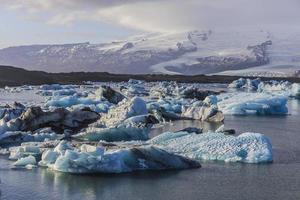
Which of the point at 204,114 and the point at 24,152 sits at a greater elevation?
the point at 204,114

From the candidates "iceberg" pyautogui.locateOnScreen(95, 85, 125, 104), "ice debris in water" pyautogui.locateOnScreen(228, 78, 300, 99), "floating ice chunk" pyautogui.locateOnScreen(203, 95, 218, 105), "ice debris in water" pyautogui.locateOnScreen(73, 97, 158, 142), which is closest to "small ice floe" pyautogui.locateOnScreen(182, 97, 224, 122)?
"ice debris in water" pyautogui.locateOnScreen(73, 97, 158, 142)

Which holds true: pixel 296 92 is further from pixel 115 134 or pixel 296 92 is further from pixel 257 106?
pixel 115 134

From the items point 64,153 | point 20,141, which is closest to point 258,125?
point 20,141

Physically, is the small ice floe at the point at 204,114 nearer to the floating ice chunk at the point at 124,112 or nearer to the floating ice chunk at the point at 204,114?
the floating ice chunk at the point at 204,114

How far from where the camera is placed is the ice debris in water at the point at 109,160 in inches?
522

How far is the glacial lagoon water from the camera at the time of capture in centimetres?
1189

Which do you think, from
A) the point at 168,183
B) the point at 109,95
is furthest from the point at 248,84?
the point at 168,183

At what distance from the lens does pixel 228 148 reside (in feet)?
50.4

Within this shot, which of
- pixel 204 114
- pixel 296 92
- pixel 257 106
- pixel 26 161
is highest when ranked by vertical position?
pixel 296 92

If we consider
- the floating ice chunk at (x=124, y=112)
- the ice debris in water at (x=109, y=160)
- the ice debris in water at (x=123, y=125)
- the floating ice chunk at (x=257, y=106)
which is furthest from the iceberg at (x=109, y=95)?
the ice debris in water at (x=109, y=160)

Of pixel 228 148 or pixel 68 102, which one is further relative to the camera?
pixel 68 102

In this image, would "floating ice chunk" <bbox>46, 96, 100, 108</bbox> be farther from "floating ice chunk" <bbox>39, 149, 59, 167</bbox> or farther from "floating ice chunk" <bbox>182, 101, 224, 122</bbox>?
"floating ice chunk" <bbox>39, 149, 59, 167</bbox>

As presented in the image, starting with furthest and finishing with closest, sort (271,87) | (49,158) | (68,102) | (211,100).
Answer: (271,87), (211,100), (68,102), (49,158)

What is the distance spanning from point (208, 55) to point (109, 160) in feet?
483
